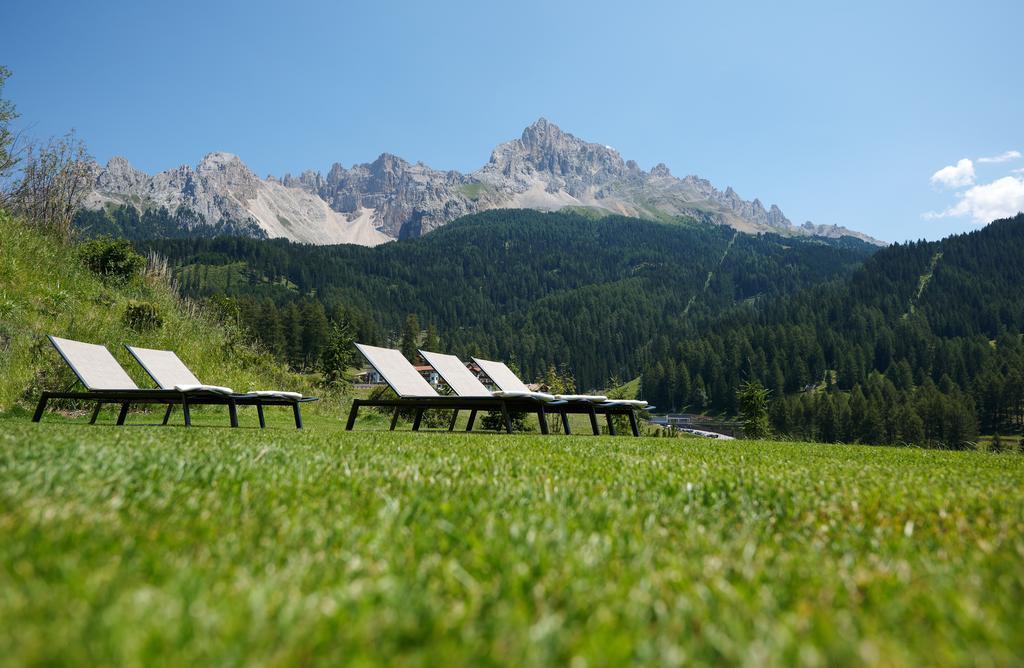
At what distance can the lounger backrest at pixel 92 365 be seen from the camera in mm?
9047

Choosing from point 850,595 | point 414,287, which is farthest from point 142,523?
point 414,287

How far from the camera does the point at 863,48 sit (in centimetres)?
2572

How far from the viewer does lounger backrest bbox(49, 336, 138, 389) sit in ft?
29.7

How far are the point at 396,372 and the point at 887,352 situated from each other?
120589mm

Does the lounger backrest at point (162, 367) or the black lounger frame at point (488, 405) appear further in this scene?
the lounger backrest at point (162, 367)

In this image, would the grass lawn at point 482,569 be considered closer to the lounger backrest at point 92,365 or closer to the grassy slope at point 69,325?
the lounger backrest at point 92,365

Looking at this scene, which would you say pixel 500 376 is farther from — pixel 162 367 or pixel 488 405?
pixel 162 367

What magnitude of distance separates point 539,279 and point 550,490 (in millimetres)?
188004

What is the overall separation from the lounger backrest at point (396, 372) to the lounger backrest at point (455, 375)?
37 cm

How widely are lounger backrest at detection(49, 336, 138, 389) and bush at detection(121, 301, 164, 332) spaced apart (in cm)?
505

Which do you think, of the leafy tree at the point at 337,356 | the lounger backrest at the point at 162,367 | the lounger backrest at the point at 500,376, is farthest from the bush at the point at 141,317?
the leafy tree at the point at 337,356

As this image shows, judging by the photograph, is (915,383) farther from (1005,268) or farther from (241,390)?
(241,390)

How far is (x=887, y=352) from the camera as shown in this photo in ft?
362

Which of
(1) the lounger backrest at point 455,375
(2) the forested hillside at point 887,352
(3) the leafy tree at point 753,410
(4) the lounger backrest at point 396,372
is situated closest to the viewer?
(4) the lounger backrest at point 396,372
